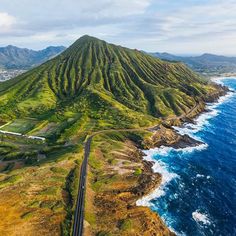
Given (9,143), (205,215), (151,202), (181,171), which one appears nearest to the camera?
(205,215)

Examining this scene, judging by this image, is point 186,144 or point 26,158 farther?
point 186,144

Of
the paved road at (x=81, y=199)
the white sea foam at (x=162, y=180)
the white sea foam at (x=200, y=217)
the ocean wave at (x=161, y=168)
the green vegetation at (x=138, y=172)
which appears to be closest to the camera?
the paved road at (x=81, y=199)

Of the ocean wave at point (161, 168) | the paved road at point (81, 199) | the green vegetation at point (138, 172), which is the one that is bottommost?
the ocean wave at point (161, 168)

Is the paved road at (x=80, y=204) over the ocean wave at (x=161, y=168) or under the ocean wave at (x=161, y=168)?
over

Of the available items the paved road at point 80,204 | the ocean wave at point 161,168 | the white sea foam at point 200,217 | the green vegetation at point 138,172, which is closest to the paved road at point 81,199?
the paved road at point 80,204

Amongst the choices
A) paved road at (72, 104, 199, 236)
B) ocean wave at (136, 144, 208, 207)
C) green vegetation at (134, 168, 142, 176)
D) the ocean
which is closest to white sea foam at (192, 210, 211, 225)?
the ocean

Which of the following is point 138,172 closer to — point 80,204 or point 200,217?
point 200,217

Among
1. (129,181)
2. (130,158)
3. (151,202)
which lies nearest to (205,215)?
(151,202)

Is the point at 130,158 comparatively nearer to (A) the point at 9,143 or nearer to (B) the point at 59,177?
(B) the point at 59,177

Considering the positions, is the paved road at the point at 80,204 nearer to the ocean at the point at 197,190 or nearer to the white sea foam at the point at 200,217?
the ocean at the point at 197,190
